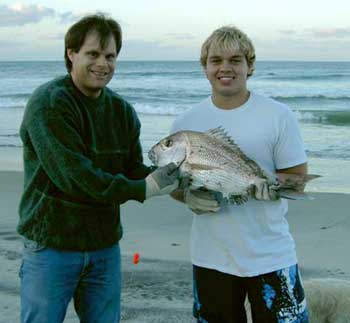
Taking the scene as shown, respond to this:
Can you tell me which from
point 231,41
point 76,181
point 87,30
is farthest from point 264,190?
point 87,30

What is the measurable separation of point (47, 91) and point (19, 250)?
4210mm

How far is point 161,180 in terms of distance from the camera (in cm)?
315

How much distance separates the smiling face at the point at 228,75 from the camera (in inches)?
134

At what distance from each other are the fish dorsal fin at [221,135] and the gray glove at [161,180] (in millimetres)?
271

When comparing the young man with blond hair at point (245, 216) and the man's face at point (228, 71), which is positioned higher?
the man's face at point (228, 71)

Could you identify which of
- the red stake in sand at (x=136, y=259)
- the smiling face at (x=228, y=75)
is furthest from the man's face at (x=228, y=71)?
the red stake in sand at (x=136, y=259)

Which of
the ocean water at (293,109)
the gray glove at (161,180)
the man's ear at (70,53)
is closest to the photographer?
the gray glove at (161,180)

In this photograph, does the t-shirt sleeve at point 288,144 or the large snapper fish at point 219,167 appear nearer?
the large snapper fish at point 219,167

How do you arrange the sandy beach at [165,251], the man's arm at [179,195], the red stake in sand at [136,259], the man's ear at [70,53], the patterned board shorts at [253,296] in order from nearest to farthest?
the man's ear at [70,53], the patterned board shorts at [253,296], the man's arm at [179,195], the sandy beach at [165,251], the red stake in sand at [136,259]

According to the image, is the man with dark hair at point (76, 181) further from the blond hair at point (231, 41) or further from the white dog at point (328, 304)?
the white dog at point (328, 304)

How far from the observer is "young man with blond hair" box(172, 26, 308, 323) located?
334 cm

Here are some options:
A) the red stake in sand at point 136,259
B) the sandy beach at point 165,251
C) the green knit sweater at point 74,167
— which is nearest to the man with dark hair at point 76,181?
the green knit sweater at point 74,167

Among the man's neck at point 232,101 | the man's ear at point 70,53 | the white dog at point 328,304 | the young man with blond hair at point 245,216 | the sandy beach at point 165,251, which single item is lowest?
the sandy beach at point 165,251

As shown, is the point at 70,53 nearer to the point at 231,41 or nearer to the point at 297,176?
the point at 231,41
